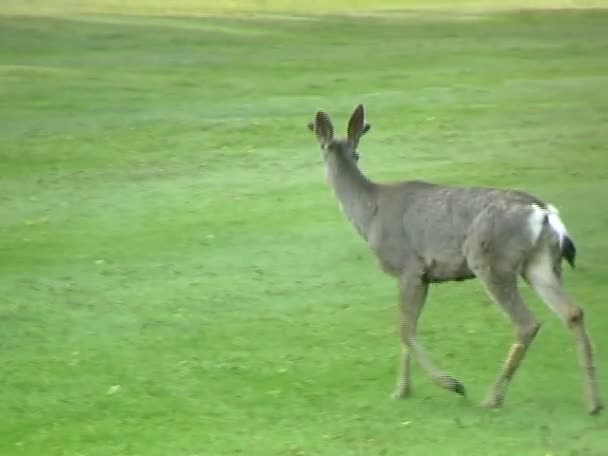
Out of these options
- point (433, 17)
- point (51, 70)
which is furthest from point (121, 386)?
point (433, 17)

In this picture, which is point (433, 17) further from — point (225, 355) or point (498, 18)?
point (225, 355)

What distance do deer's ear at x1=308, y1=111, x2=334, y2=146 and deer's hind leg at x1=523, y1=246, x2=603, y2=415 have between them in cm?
157

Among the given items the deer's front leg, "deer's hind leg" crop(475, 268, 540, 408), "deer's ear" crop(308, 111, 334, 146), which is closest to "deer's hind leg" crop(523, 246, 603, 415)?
"deer's hind leg" crop(475, 268, 540, 408)

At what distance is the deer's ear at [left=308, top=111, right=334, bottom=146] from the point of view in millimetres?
8602

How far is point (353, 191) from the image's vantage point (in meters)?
8.59

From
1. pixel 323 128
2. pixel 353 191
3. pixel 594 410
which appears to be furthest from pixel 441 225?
pixel 594 410

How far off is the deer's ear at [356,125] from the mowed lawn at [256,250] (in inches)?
51.9

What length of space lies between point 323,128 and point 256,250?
11.2ft

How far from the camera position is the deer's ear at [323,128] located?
339 inches

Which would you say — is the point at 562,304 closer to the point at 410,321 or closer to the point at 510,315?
the point at 510,315

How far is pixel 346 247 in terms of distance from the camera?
12109 mm

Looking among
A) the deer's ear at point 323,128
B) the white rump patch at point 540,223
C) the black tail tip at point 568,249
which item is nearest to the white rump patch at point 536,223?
the white rump patch at point 540,223

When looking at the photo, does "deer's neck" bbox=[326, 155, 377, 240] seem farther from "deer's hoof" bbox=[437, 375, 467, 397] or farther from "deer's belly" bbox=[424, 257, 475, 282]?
"deer's hoof" bbox=[437, 375, 467, 397]

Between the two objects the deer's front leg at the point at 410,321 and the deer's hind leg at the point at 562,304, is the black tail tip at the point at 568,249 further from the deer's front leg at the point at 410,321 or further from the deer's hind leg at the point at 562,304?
the deer's front leg at the point at 410,321
